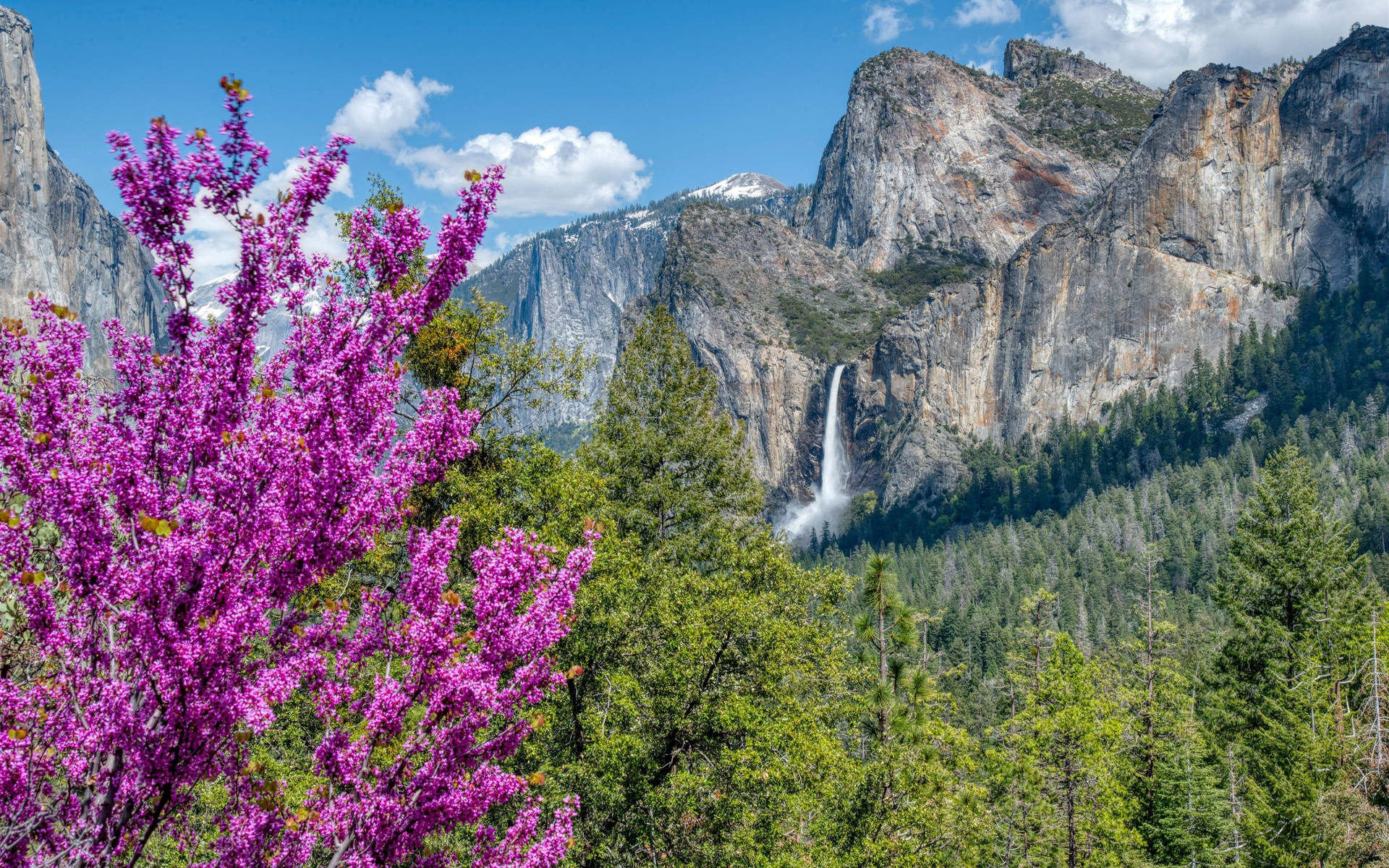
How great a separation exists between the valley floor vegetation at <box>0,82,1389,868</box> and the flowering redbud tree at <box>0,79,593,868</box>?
25 millimetres

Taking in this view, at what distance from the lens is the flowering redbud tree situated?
4688 millimetres

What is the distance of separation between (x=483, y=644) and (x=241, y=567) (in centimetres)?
153

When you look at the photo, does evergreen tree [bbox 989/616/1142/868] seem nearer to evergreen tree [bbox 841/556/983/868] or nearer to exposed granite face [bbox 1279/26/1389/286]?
evergreen tree [bbox 841/556/983/868]

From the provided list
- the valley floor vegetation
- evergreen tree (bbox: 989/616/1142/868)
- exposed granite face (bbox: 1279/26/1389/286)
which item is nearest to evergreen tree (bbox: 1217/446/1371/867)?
the valley floor vegetation

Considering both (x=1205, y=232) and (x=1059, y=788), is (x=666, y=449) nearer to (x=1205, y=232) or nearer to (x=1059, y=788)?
(x=1059, y=788)

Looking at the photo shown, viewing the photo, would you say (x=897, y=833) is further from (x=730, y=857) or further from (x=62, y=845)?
(x=62, y=845)

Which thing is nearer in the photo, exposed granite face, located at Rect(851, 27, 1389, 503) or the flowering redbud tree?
the flowering redbud tree

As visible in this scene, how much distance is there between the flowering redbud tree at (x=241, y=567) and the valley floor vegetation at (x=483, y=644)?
1.0 inches

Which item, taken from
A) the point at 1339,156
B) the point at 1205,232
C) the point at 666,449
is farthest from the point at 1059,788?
the point at 1339,156

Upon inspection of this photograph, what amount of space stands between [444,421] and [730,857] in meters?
10.5

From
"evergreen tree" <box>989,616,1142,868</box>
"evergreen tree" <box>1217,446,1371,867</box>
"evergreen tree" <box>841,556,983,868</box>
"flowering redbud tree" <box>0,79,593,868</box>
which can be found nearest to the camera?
"flowering redbud tree" <box>0,79,593,868</box>

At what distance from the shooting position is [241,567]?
486 cm

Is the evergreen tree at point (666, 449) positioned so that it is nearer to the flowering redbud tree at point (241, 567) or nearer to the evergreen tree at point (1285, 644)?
the flowering redbud tree at point (241, 567)

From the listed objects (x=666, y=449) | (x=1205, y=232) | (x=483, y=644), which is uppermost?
(x=1205, y=232)
